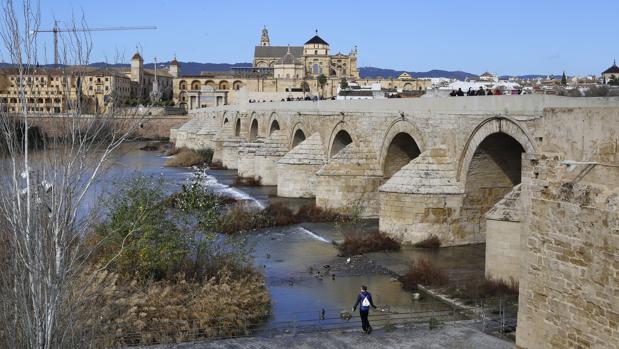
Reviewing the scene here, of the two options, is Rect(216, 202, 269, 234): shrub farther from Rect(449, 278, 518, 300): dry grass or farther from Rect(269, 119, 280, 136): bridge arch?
Rect(269, 119, 280, 136): bridge arch

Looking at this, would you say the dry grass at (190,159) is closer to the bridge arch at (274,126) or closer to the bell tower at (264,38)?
the bridge arch at (274,126)

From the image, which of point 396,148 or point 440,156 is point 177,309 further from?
point 396,148

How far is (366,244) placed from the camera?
599 inches

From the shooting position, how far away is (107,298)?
9086 mm

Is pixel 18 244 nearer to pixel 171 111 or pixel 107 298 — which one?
pixel 107 298

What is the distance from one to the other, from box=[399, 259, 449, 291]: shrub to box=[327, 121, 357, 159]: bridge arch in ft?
31.6

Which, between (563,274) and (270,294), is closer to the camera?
(563,274)

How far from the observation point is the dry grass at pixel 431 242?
1517cm

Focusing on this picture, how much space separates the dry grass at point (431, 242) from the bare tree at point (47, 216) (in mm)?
10447

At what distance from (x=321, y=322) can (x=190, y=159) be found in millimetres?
28578

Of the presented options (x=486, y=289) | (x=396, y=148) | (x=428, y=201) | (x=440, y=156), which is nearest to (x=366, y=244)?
(x=428, y=201)

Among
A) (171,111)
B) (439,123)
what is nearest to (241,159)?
(439,123)

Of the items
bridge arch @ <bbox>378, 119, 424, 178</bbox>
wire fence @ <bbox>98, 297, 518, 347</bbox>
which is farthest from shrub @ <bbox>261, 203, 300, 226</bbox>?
wire fence @ <bbox>98, 297, 518, 347</bbox>

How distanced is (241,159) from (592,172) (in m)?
22.9
